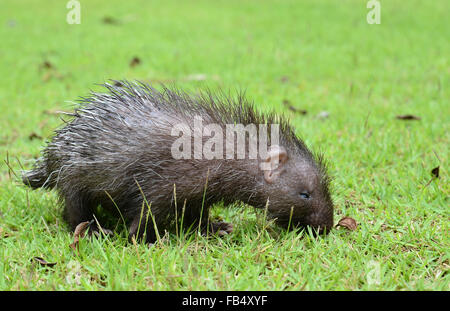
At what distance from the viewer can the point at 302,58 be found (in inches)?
394

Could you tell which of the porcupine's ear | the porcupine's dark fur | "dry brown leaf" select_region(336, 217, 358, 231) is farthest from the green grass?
the porcupine's ear

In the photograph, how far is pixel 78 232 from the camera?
3.84 meters

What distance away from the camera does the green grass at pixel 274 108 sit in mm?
3346

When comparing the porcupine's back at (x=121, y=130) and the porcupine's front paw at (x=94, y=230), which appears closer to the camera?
the porcupine's back at (x=121, y=130)

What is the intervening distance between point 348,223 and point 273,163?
0.83 metres

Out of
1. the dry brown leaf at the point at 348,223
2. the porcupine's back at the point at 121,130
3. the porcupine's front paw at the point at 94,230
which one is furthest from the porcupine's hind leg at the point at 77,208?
the dry brown leaf at the point at 348,223

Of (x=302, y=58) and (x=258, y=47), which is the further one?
(x=258, y=47)

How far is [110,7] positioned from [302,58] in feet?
26.8

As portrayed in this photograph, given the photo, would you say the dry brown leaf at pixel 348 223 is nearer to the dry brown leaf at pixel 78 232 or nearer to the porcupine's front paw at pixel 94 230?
the porcupine's front paw at pixel 94 230

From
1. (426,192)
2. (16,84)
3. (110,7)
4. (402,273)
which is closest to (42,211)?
(402,273)

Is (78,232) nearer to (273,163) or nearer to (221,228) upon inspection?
(221,228)

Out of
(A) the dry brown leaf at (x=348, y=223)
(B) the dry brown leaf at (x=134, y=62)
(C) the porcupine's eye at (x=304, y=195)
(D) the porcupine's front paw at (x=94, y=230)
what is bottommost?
(D) the porcupine's front paw at (x=94, y=230)

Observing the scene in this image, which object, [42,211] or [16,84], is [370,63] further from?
[42,211]

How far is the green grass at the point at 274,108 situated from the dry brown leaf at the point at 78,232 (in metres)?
0.06
